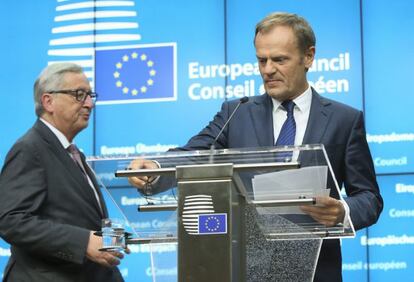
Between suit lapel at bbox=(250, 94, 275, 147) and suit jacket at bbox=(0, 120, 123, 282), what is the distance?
2.57 ft

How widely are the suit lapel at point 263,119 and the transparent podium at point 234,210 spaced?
1.99 feet

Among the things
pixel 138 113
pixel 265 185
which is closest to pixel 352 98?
pixel 138 113

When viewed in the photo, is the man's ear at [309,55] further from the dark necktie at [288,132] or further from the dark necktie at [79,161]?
the dark necktie at [79,161]

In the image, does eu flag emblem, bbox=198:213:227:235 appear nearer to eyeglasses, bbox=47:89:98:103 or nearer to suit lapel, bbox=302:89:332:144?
suit lapel, bbox=302:89:332:144

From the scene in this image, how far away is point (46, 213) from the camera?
10.4ft

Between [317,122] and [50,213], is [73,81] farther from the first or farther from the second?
[317,122]

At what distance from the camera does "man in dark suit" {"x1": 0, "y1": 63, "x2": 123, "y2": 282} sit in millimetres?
3074

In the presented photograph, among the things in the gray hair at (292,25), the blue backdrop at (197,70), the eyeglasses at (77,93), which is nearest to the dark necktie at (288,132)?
the gray hair at (292,25)

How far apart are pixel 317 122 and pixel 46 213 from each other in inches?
44.0

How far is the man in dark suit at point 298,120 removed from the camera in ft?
8.91

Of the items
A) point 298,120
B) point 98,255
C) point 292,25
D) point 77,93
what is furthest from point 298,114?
point 77,93

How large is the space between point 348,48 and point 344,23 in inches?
7.2

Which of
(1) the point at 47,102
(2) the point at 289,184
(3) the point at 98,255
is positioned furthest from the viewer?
(1) the point at 47,102

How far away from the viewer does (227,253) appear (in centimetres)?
194
